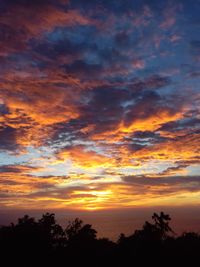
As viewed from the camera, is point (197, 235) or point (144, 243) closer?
point (144, 243)

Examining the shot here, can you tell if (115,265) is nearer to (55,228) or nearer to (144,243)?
(144,243)

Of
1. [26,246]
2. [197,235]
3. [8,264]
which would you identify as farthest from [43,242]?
[197,235]

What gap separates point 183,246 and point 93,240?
1173 cm

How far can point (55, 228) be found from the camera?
152ft

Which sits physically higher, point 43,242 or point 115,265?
point 43,242

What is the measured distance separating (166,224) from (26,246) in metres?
21.8

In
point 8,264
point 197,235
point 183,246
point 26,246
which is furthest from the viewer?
point 197,235

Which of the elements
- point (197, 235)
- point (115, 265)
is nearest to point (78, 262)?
point (115, 265)

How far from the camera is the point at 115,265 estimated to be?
130 ft

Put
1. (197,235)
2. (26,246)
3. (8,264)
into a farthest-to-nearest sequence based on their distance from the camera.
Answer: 1. (197,235)
2. (26,246)
3. (8,264)

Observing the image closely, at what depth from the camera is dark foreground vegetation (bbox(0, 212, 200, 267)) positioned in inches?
1500

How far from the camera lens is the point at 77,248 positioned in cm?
4162

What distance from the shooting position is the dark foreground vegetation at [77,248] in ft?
125

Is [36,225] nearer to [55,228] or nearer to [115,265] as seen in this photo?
[55,228]
